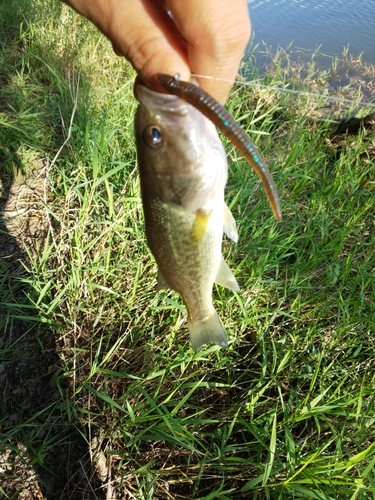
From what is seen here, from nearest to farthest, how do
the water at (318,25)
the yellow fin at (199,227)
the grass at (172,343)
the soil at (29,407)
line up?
the yellow fin at (199,227), the grass at (172,343), the soil at (29,407), the water at (318,25)

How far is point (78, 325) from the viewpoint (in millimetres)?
2672

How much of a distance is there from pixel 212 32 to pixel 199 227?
0.79 metres

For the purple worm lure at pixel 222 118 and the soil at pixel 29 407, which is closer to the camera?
the purple worm lure at pixel 222 118

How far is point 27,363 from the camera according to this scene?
2621mm

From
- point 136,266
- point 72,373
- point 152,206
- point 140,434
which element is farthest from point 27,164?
point 140,434

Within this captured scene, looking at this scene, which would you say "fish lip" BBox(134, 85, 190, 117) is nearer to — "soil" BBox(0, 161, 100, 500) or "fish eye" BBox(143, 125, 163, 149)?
"fish eye" BBox(143, 125, 163, 149)

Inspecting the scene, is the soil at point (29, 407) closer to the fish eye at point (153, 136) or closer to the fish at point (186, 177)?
the fish at point (186, 177)

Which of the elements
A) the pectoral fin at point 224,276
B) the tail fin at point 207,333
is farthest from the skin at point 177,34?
the tail fin at point 207,333

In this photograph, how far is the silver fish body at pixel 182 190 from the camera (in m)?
1.54

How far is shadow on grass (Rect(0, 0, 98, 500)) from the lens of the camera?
7.55ft

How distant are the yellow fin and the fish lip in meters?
0.43

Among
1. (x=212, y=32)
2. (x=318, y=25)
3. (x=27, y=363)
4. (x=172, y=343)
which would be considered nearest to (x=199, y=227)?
(x=212, y=32)

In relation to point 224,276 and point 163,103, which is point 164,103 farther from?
point 224,276

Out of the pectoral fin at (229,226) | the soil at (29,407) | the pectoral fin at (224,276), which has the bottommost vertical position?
the soil at (29,407)
